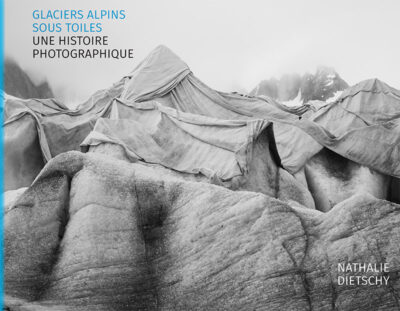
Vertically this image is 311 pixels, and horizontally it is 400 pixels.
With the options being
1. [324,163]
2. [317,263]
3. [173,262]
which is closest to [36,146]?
[324,163]

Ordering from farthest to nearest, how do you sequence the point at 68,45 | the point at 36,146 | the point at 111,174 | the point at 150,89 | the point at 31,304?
the point at 150,89 → the point at 36,146 → the point at 68,45 → the point at 111,174 → the point at 31,304

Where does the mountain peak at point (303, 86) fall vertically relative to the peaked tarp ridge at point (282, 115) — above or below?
below

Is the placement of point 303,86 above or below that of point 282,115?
below

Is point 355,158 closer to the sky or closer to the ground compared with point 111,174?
closer to the ground

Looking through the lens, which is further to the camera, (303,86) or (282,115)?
(303,86)

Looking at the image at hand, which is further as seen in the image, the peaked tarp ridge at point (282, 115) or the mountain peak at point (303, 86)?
the mountain peak at point (303, 86)

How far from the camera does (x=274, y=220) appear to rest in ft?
30.7

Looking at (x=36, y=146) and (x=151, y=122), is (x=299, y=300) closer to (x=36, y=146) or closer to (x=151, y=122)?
(x=151, y=122)

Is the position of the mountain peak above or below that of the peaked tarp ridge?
below

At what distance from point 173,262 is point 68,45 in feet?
21.5

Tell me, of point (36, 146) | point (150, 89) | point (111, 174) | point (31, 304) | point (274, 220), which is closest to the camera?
point (31, 304)

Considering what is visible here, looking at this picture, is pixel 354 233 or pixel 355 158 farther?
pixel 355 158

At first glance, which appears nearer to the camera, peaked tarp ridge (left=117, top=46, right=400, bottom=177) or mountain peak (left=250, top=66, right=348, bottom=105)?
peaked tarp ridge (left=117, top=46, right=400, bottom=177)

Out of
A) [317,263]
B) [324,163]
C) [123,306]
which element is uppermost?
[317,263]
